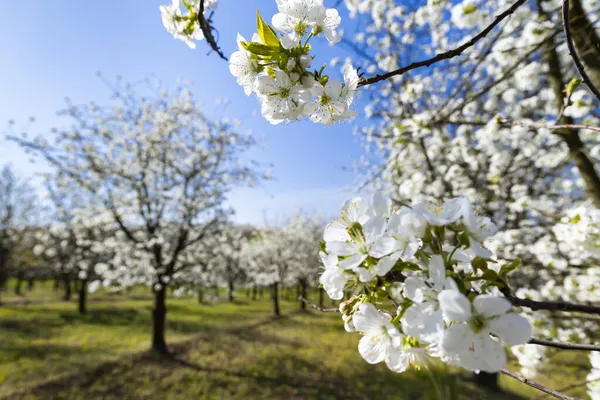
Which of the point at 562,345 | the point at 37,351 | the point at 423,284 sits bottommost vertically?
the point at 37,351

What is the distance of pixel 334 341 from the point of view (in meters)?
10.2

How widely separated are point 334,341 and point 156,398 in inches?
233

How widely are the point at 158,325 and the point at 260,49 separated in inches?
344

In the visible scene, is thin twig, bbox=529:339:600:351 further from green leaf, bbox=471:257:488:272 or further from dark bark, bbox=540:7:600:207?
dark bark, bbox=540:7:600:207

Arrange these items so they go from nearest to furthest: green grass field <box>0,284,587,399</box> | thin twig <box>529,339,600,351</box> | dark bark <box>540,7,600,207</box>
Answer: thin twig <box>529,339,600,351</box> < dark bark <box>540,7,600,207</box> < green grass field <box>0,284,587,399</box>

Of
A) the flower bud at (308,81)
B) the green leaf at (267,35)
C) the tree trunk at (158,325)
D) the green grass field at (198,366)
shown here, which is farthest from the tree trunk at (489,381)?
the green leaf at (267,35)

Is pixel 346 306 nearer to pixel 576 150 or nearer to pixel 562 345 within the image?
pixel 562 345

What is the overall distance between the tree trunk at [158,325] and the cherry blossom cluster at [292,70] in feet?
26.7

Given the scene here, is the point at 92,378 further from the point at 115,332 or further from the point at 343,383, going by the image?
the point at 343,383

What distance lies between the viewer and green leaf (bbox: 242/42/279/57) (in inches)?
29.1

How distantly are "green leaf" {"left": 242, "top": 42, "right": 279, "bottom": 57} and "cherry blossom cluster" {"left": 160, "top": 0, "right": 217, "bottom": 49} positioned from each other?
50cm

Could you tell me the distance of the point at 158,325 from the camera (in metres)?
7.91

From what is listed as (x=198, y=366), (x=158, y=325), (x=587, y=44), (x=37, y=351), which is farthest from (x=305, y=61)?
(x=37, y=351)

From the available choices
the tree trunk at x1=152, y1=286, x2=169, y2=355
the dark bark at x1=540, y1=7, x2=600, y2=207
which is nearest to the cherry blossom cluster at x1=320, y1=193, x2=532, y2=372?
the dark bark at x1=540, y1=7, x2=600, y2=207
